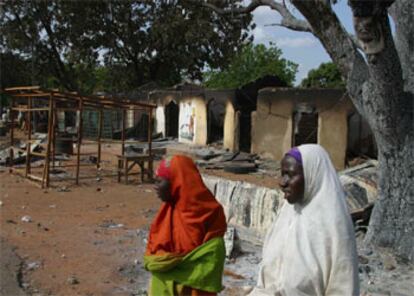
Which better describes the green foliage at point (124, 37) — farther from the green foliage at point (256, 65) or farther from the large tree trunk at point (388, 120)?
the large tree trunk at point (388, 120)

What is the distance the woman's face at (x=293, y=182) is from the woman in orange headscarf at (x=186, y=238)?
851mm

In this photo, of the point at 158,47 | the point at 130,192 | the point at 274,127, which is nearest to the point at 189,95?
the point at 274,127

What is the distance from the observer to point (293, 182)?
2471mm

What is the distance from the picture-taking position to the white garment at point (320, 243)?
7.75 ft

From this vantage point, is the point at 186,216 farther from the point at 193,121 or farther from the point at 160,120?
the point at 160,120

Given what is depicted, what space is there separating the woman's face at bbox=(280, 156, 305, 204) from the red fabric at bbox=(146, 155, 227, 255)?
84 centimetres

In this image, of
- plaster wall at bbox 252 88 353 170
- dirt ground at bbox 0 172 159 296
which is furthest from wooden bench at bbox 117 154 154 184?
plaster wall at bbox 252 88 353 170

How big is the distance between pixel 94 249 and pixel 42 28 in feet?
96.0

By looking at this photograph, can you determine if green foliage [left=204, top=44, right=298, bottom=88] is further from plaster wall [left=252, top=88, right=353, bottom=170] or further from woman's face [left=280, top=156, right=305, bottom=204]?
woman's face [left=280, top=156, right=305, bottom=204]

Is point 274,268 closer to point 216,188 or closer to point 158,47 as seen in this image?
point 216,188

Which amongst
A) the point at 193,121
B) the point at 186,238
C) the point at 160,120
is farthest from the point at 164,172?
the point at 160,120

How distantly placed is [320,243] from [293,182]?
0.30 m

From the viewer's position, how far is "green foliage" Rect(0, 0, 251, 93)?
3082 cm

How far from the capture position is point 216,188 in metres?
8.46
